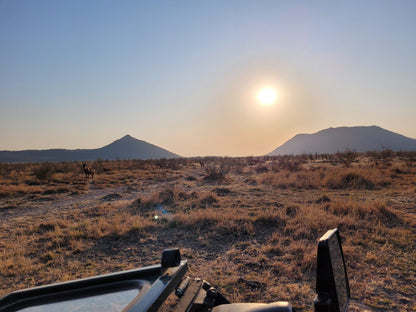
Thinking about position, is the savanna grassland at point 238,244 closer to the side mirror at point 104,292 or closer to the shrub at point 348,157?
the side mirror at point 104,292

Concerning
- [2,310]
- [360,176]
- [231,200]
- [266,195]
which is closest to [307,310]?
[2,310]

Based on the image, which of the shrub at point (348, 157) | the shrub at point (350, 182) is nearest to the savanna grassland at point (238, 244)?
the shrub at point (350, 182)

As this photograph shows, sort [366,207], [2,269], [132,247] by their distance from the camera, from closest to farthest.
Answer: [2,269], [132,247], [366,207]

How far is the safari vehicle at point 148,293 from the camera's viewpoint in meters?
1.11

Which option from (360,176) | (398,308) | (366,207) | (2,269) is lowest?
(2,269)

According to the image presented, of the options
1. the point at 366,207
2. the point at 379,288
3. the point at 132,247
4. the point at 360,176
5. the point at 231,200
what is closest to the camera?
the point at 379,288

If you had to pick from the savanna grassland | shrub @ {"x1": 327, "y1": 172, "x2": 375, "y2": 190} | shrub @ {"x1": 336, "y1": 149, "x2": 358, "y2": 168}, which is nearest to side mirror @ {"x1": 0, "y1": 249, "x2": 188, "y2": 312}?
the savanna grassland

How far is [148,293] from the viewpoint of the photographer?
1.07 m

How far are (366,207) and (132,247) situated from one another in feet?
20.8

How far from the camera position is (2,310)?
1.17 m

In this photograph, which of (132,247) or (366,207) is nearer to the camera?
(132,247)

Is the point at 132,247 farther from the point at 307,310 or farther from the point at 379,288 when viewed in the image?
the point at 379,288

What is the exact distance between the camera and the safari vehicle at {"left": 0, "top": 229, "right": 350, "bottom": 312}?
43.6 inches

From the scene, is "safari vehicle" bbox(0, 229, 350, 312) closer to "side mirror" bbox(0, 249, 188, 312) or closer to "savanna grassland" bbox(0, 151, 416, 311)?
"side mirror" bbox(0, 249, 188, 312)
